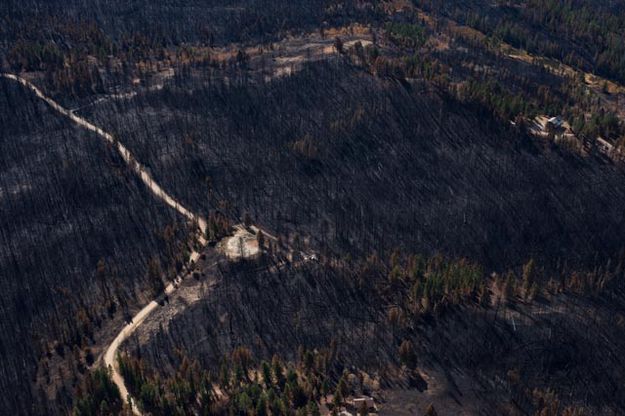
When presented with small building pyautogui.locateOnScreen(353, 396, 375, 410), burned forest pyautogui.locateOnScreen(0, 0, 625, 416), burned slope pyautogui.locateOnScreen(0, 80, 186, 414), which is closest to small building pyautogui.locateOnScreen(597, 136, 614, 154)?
burned forest pyautogui.locateOnScreen(0, 0, 625, 416)

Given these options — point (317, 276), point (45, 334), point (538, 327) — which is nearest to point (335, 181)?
point (317, 276)

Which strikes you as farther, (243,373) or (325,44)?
(325,44)

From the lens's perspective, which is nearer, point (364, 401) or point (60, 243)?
point (364, 401)

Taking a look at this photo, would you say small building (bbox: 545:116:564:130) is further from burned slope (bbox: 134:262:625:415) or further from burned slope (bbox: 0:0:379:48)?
burned slope (bbox: 0:0:379:48)

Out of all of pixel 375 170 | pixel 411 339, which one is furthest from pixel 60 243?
pixel 375 170

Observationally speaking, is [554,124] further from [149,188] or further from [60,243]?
[60,243]

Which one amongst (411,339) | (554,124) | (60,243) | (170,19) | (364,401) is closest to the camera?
(364,401)

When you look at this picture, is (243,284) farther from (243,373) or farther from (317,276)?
(243,373)
